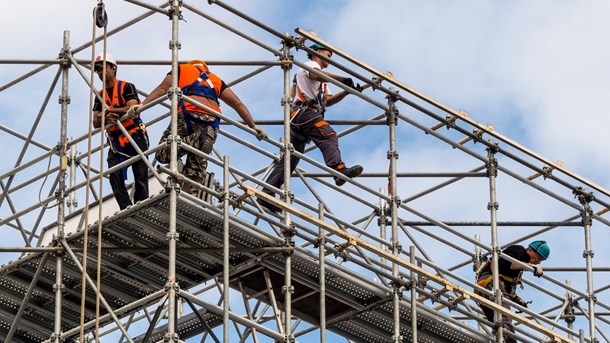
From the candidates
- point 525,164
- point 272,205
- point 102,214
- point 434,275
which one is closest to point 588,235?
point 525,164

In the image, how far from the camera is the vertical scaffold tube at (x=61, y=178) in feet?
88.9

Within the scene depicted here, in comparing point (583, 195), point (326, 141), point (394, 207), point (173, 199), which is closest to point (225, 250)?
point (173, 199)

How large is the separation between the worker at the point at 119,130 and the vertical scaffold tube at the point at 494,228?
578 cm

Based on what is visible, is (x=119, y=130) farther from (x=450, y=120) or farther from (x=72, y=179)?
(x=450, y=120)

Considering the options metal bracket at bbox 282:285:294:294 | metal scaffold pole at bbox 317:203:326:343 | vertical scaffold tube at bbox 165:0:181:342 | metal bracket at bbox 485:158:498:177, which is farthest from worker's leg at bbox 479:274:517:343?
vertical scaffold tube at bbox 165:0:181:342

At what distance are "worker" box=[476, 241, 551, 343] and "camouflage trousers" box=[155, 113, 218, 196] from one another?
18.2 feet

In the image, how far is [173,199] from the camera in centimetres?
2630

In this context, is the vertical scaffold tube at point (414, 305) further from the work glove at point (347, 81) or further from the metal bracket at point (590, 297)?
the metal bracket at point (590, 297)

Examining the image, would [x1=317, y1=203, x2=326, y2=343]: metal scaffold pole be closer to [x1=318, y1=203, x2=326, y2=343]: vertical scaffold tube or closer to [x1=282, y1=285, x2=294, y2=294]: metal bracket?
[x1=318, y1=203, x2=326, y2=343]: vertical scaffold tube

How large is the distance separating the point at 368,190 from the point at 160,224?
3448mm

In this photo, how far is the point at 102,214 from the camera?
2767 centimetres

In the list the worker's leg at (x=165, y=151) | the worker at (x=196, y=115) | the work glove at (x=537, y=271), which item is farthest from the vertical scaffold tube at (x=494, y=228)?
the worker's leg at (x=165, y=151)

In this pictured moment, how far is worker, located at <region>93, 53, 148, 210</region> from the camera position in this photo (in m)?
27.6

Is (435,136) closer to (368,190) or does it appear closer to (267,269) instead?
(368,190)
